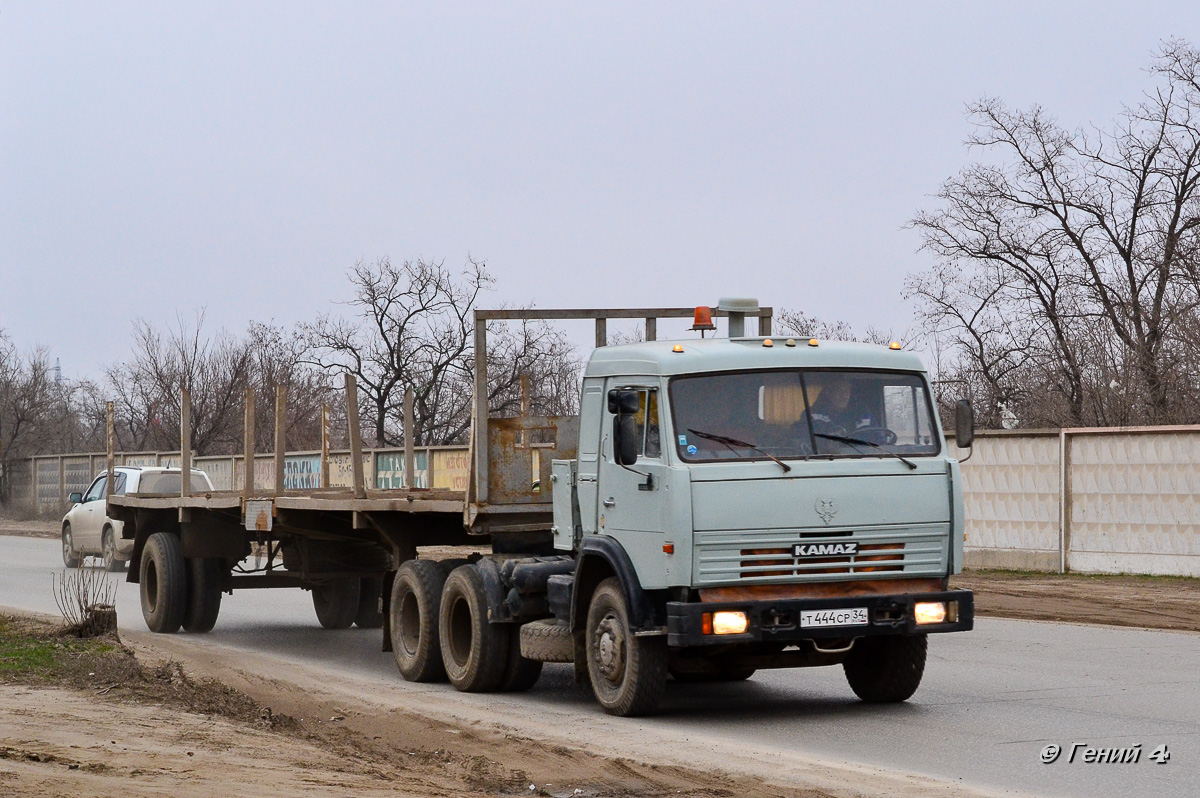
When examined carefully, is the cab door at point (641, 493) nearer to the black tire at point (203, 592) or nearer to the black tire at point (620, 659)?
the black tire at point (620, 659)

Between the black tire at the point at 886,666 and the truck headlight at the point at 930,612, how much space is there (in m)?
0.60

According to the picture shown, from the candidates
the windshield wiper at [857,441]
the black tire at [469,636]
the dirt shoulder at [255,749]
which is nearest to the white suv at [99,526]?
the dirt shoulder at [255,749]

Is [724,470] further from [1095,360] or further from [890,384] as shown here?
[1095,360]

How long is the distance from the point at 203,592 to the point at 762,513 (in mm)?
9055

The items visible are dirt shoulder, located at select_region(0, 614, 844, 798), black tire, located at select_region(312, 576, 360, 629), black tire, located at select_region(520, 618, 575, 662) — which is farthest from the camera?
black tire, located at select_region(312, 576, 360, 629)

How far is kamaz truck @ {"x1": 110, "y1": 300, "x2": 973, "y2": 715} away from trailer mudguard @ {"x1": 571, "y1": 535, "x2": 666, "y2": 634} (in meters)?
0.01

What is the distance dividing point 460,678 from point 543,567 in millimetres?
1234

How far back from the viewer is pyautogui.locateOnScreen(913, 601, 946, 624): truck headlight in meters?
9.38

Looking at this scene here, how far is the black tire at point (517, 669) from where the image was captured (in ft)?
36.6

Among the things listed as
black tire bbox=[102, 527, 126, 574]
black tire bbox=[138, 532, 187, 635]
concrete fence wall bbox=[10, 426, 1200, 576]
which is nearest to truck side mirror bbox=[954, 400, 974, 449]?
black tire bbox=[138, 532, 187, 635]

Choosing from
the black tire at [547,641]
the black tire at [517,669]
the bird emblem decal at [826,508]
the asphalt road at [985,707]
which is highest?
the bird emblem decal at [826,508]

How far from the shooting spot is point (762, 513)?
9109 millimetres

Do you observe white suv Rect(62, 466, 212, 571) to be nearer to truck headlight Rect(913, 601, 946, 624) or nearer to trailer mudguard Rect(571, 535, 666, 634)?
trailer mudguard Rect(571, 535, 666, 634)

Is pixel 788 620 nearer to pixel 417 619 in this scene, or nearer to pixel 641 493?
pixel 641 493
